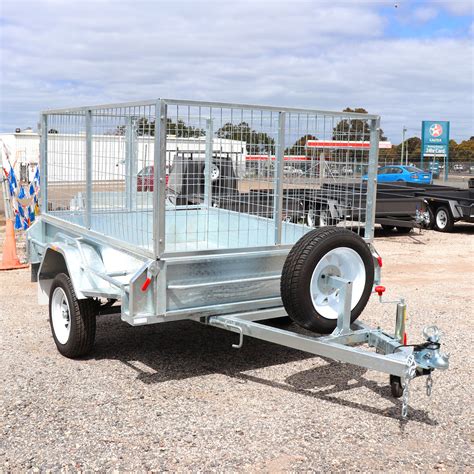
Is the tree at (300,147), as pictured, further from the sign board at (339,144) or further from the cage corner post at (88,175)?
the cage corner post at (88,175)

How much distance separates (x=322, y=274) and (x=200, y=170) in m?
2.54

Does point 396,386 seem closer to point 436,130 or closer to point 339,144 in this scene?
point 339,144

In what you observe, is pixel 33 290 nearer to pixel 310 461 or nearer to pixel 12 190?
pixel 12 190

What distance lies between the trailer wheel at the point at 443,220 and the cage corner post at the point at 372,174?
10.8 m

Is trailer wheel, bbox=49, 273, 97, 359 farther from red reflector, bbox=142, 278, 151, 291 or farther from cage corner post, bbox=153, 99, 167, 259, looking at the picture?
cage corner post, bbox=153, 99, 167, 259

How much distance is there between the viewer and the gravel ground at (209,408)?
3771 mm

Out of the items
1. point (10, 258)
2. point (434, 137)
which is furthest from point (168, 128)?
point (434, 137)

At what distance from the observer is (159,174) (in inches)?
171

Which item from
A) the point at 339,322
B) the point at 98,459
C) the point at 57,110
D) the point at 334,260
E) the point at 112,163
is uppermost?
the point at 57,110

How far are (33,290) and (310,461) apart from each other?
542cm

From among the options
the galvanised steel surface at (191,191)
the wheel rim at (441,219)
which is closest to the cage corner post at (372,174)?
the galvanised steel surface at (191,191)

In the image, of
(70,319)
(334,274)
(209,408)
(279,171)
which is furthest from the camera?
(70,319)

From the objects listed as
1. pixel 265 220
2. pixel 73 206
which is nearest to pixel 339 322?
pixel 265 220

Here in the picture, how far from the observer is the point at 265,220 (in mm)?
5977
